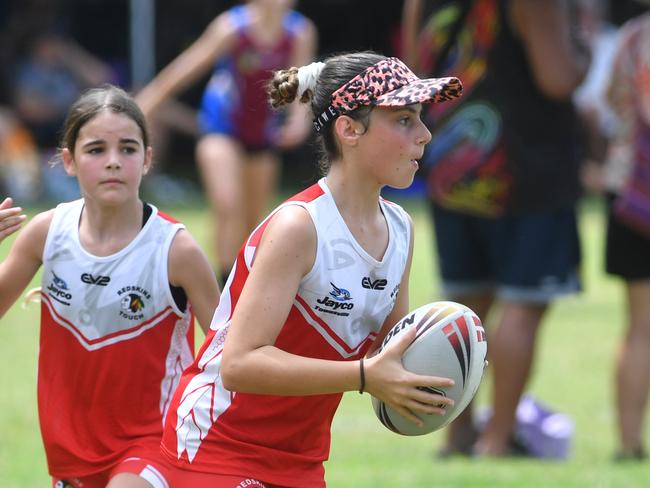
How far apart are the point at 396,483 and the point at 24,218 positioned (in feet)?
7.88

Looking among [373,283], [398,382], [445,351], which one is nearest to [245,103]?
[373,283]

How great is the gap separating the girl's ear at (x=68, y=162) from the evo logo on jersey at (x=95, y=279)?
1.12 feet

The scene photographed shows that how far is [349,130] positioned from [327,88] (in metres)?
0.15

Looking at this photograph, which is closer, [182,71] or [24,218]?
[24,218]

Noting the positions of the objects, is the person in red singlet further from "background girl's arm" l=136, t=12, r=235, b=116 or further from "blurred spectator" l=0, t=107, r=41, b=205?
"blurred spectator" l=0, t=107, r=41, b=205

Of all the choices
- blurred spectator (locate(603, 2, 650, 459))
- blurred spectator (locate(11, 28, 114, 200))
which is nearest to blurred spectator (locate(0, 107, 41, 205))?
blurred spectator (locate(11, 28, 114, 200))

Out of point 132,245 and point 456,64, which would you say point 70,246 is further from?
point 456,64

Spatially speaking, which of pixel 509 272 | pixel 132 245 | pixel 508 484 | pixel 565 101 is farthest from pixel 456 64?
pixel 132 245

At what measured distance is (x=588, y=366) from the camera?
9.41 metres

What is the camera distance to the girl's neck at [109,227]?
4.16m

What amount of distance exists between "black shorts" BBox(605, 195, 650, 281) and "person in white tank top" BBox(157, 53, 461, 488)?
2.90 m

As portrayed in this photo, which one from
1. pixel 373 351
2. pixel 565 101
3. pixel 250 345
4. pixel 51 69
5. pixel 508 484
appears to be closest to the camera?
pixel 250 345

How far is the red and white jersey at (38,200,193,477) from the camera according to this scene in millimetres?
4117

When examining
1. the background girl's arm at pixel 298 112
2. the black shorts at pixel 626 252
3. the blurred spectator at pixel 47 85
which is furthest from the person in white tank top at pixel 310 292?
the blurred spectator at pixel 47 85
